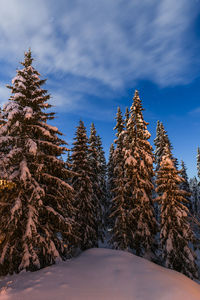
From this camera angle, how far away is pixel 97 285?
6.74 meters

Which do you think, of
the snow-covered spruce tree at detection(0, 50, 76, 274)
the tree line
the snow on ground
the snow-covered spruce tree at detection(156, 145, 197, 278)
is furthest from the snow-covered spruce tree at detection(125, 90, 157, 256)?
the snow on ground

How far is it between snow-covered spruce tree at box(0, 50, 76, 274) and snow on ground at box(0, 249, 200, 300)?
4.40 feet

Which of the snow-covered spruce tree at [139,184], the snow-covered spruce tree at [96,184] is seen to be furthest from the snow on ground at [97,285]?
the snow-covered spruce tree at [96,184]

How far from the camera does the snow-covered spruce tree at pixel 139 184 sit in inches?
706

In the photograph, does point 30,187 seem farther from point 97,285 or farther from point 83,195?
point 83,195

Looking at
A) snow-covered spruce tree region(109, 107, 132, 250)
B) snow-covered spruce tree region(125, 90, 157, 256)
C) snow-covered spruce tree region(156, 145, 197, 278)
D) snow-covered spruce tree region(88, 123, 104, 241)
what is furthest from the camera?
snow-covered spruce tree region(88, 123, 104, 241)

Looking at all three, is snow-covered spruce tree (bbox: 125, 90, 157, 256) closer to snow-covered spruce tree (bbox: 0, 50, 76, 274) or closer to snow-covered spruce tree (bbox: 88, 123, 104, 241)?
snow-covered spruce tree (bbox: 88, 123, 104, 241)

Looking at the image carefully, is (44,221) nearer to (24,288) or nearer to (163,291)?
(24,288)

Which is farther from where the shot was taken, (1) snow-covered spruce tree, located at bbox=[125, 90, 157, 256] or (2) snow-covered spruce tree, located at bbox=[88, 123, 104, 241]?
(2) snow-covered spruce tree, located at bbox=[88, 123, 104, 241]

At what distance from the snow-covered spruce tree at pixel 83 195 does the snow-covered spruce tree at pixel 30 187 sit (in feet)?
26.0

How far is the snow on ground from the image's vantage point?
6.02m

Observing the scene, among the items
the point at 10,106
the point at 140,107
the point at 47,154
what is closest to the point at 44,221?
the point at 47,154

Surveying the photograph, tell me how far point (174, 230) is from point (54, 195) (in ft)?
36.0

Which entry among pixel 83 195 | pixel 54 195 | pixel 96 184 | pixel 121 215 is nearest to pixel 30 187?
pixel 54 195
